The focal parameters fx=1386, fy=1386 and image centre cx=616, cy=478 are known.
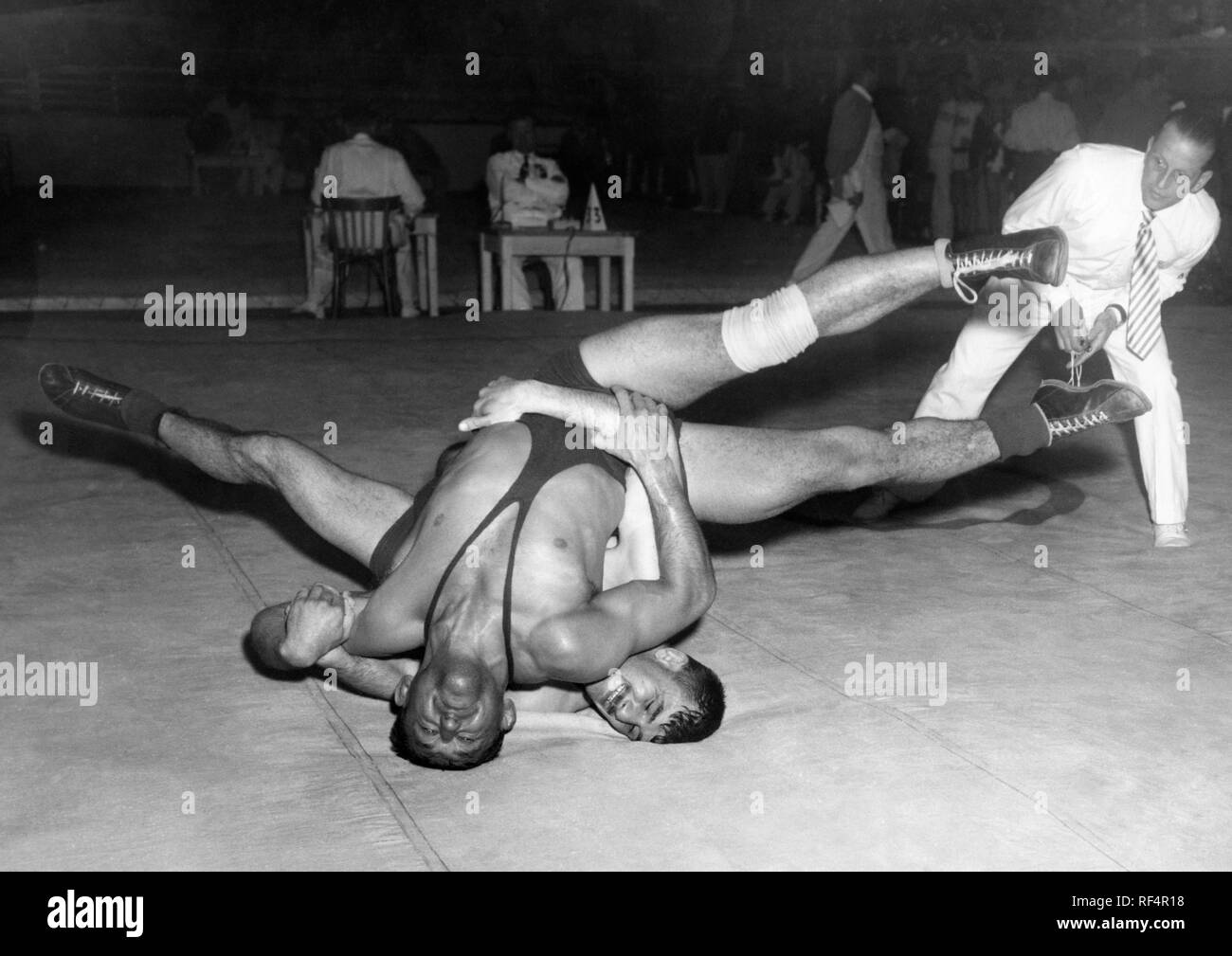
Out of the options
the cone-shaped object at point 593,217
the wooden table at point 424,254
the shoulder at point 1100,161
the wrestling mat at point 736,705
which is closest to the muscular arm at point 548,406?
the wrestling mat at point 736,705

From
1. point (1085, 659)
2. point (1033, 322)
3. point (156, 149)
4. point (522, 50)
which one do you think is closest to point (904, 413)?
point (1033, 322)

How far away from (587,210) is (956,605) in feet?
19.2

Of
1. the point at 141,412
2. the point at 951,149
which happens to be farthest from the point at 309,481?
the point at 951,149

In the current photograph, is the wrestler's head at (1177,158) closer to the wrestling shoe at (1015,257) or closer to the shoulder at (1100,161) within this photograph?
the shoulder at (1100,161)

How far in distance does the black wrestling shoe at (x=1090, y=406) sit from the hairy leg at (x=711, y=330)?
0.55m

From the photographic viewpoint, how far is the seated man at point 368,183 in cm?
917

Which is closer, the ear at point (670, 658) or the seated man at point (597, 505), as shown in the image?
the seated man at point (597, 505)

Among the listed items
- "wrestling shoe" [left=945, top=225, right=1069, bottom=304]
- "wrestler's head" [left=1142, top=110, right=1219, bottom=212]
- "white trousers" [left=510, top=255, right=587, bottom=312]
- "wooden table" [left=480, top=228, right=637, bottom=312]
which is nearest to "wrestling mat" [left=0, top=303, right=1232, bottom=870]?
"wrestling shoe" [left=945, top=225, right=1069, bottom=304]

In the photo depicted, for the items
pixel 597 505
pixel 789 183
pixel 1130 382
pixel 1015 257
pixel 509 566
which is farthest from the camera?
pixel 789 183

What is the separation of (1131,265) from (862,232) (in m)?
6.10

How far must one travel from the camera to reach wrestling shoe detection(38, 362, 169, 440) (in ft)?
13.6

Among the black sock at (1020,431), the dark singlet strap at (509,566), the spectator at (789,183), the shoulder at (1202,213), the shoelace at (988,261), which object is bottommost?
the dark singlet strap at (509,566)

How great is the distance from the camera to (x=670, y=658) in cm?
334

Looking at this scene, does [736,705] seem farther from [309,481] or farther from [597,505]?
[309,481]
